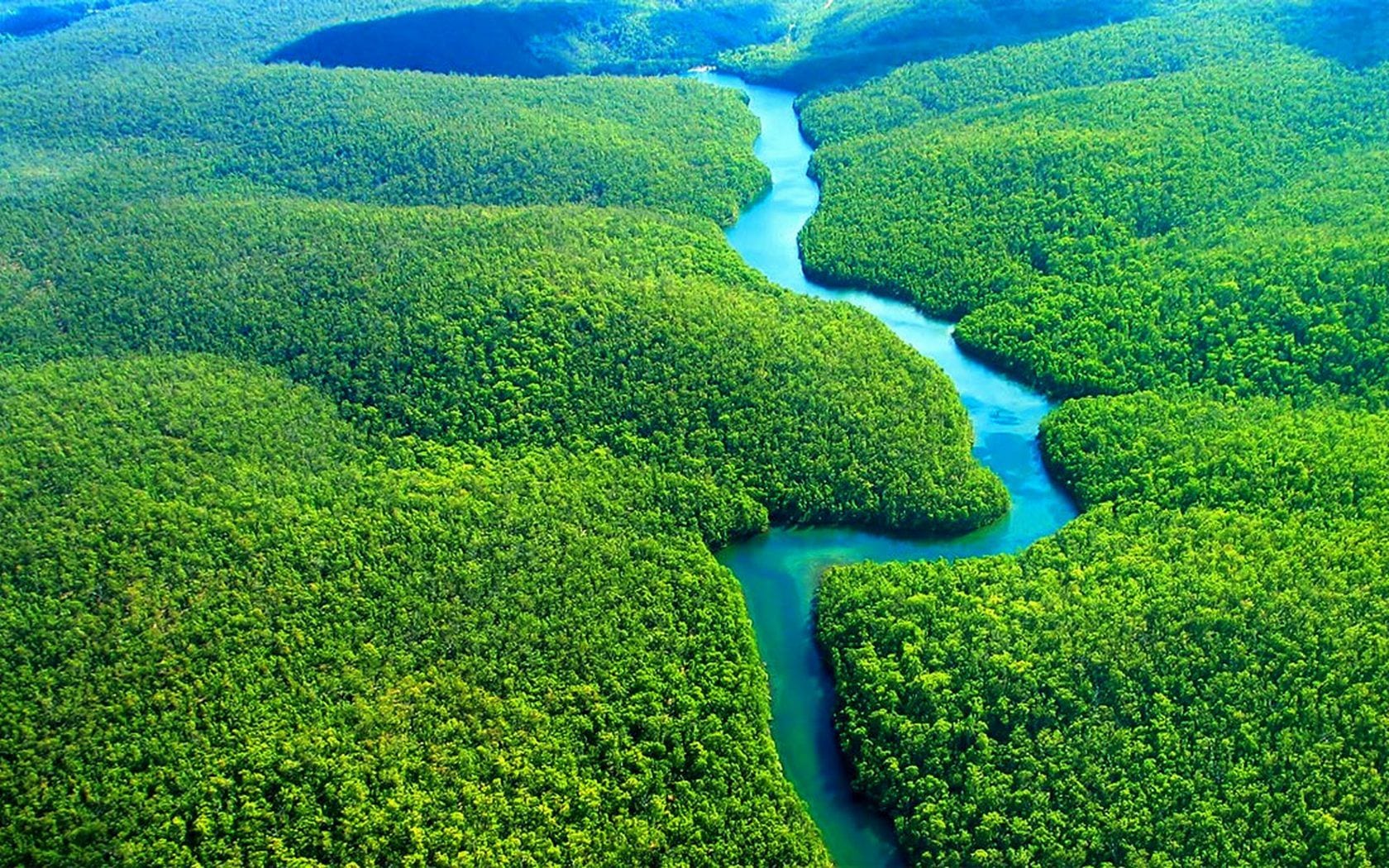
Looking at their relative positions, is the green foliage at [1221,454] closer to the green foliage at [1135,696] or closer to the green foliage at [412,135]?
the green foliage at [1135,696]

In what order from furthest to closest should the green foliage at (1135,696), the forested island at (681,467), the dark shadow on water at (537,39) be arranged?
the dark shadow on water at (537,39), the forested island at (681,467), the green foliage at (1135,696)

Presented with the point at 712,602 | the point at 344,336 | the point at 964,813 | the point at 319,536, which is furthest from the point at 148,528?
the point at 964,813

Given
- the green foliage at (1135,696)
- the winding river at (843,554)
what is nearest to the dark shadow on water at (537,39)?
the winding river at (843,554)

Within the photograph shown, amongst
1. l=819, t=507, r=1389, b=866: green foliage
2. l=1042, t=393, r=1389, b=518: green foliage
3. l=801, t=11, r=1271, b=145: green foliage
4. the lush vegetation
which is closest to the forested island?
l=819, t=507, r=1389, b=866: green foliage

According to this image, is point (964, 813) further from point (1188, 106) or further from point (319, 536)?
point (1188, 106)

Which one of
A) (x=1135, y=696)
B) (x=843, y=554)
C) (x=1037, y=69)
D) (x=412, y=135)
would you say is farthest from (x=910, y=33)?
(x=1135, y=696)

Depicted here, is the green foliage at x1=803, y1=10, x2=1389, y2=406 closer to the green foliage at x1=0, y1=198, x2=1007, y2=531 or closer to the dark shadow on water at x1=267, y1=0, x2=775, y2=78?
the green foliage at x1=0, y1=198, x2=1007, y2=531
